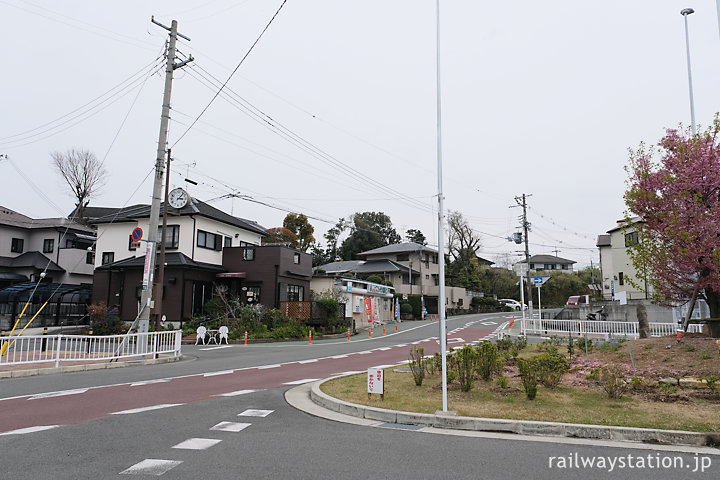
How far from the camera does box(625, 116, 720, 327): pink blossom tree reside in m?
13.0

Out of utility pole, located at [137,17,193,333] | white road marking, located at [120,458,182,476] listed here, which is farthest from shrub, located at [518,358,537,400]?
utility pole, located at [137,17,193,333]

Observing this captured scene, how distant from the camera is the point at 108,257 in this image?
3366 cm

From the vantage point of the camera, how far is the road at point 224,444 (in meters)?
5.03

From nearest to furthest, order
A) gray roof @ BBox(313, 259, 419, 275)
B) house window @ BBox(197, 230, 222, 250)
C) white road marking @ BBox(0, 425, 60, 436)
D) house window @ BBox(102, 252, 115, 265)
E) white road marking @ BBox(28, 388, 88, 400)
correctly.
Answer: white road marking @ BBox(0, 425, 60, 436) < white road marking @ BBox(28, 388, 88, 400) < house window @ BBox(197, 230, 222, 250) < house window @ BBox(102, 252, 115, 265) < gray roof @ BBox(313, 259, 419, 275)

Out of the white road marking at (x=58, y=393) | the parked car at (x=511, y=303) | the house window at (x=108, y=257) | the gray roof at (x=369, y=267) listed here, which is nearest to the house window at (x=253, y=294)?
the house window at (x=108, y=257)

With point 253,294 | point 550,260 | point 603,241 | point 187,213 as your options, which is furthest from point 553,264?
point 187,213

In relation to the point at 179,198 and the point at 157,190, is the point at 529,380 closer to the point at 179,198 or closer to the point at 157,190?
the point at 157,190

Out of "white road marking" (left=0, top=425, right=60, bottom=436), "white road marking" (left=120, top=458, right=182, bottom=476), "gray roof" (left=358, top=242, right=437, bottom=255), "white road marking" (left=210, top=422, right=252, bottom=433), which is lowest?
"white road marking" (left=210, top=422, right=252, bottom=433)

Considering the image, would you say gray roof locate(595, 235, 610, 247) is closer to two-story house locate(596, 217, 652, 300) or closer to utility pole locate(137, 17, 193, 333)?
two-story house locate(596, 217, 652, 300)

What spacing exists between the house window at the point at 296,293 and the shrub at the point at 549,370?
25.0 metres

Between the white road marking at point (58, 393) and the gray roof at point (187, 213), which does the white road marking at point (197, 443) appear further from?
the gray roof at point (187, 213)

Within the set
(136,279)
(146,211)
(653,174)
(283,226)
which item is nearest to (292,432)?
(653,174)

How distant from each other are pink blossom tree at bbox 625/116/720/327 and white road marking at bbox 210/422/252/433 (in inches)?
487

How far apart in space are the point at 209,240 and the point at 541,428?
28884 mm
